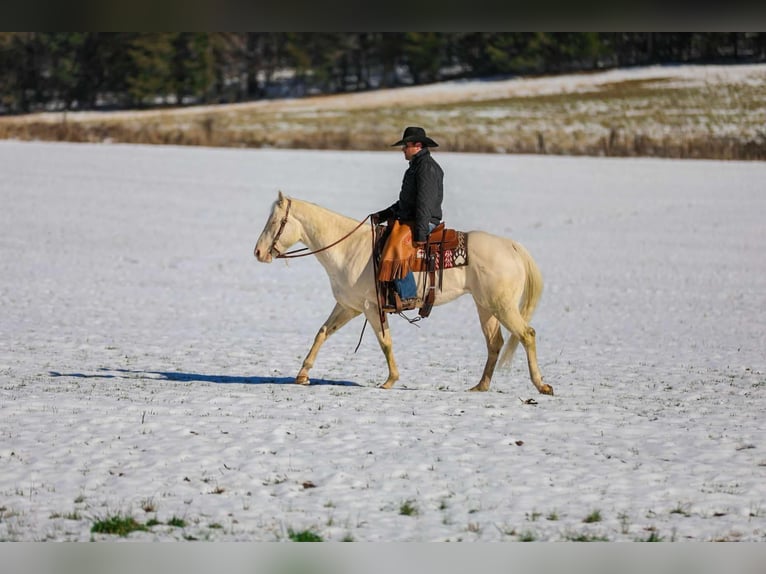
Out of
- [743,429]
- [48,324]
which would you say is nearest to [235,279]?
[48,324]

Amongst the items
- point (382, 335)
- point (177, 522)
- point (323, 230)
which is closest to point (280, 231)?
point (323, 230)

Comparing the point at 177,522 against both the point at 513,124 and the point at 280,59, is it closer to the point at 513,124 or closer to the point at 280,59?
the point at 513,124

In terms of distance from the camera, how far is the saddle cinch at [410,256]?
11.2 metres

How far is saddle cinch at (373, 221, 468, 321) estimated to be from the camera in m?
11.2

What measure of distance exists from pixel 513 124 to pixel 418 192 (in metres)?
41.7

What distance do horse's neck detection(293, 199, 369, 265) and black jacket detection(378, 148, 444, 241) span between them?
0.72m

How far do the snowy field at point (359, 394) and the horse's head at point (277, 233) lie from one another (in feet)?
5.02

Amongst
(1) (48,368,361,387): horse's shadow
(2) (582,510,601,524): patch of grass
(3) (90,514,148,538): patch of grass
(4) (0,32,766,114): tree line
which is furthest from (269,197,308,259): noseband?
(4) (0,32,766,114): tree line

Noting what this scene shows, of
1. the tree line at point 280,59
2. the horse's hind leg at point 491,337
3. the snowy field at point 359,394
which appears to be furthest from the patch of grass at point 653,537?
the tree line at point 280,59

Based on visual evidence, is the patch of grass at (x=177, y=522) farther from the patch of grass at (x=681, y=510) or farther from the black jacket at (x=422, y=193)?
the black jacket at (x=422, y=193)

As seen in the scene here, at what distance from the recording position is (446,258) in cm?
1127

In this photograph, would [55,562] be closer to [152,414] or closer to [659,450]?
[152,414]

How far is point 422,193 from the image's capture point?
1093 centimetres
